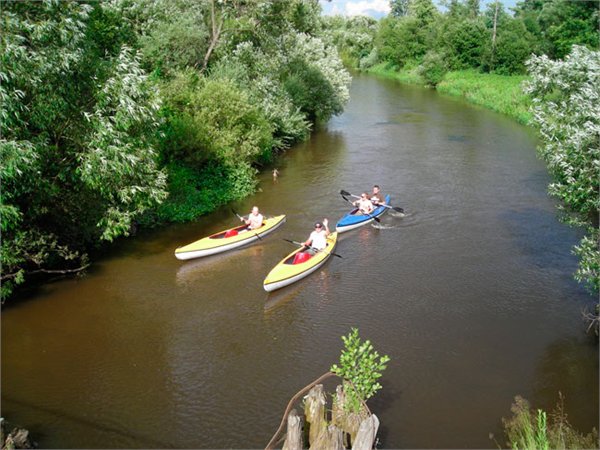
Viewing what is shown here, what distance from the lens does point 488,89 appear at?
148 ft

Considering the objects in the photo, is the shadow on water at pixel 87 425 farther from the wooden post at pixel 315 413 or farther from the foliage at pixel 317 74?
the foliage at pixel 317 74

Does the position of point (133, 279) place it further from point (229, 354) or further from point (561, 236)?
point (561, 236)

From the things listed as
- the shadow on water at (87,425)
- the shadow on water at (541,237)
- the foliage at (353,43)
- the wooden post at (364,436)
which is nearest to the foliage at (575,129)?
the shadow on water at (541,237)

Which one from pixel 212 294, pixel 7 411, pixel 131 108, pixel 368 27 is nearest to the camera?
pixel 7 411

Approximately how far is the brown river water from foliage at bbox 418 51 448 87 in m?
35.0

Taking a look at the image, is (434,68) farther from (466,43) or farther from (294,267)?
(294,267)

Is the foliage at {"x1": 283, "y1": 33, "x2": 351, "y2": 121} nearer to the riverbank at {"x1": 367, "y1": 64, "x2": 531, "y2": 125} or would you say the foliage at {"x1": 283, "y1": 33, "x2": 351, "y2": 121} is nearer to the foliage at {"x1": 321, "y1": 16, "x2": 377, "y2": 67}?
the riverbank at {"x1": 367, "y1": 64, "x2": 531, "y2": 125}

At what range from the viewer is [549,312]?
13750 mm

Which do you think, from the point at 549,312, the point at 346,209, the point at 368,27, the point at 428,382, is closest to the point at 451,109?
the point at 346,209

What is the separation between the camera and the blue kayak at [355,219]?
1918 cm

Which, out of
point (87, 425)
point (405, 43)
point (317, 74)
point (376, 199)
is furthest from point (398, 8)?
point (87, 425)

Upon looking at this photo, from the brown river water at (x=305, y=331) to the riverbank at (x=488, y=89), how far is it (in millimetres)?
18561

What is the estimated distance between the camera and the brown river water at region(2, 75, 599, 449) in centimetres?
1023

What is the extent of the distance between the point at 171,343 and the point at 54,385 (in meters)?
2.56
